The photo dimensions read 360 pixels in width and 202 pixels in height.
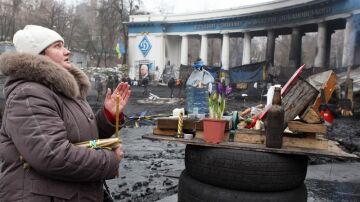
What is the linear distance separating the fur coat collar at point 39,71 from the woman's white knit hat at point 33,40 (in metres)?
0.12

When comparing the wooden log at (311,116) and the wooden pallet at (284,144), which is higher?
the wooden log at (311,116)

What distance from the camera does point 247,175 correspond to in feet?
10.8

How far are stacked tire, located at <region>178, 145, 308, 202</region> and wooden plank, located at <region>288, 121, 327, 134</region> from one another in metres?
0.23

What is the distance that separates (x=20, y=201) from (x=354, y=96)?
20.3 m

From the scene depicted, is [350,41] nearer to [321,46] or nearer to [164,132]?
[321,46]

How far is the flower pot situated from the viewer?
129 inches

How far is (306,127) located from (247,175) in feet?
2.04

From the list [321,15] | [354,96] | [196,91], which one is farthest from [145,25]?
[196,91]

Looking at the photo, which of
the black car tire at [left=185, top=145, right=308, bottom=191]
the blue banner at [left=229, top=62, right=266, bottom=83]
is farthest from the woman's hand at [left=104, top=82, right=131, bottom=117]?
the blue banner at [left=229, top=62, right=266, bottom=83]

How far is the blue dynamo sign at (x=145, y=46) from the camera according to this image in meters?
51.2

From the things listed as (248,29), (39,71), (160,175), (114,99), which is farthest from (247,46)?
(39,71)

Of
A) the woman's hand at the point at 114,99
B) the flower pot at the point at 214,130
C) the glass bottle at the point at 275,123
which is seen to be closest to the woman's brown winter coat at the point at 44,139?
the woman's hand at the point at 114,99

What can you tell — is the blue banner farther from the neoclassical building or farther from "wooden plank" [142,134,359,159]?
"wooden plank" [142,134,359,159]

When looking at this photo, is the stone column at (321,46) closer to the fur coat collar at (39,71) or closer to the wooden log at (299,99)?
the wooden log at (299,99)
